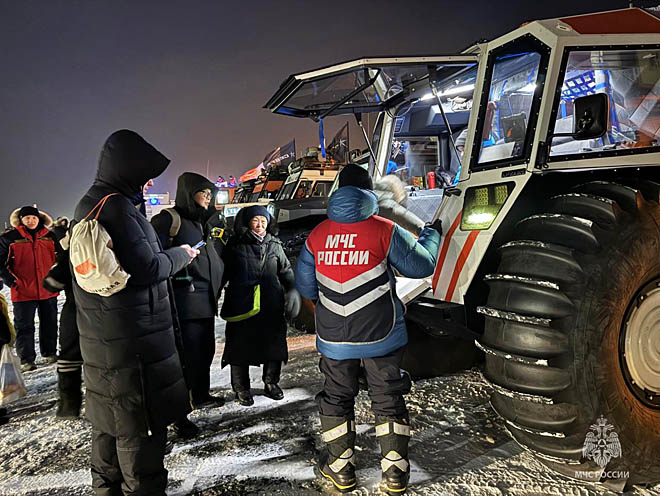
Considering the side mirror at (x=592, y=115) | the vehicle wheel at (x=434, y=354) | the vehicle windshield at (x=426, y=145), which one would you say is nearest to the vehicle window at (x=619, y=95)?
the side mirror at (x=592, y=115)

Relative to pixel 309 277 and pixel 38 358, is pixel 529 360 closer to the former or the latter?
pixel 309 277

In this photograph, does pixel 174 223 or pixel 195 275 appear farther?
pixel 195 275

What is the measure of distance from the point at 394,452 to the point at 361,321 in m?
0.77

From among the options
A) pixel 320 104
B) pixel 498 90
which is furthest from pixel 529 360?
pixel 320 104

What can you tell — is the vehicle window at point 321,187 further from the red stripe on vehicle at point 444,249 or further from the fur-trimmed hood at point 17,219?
the red stripe on vehicle at point 444,249

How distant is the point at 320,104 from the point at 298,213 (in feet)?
9.94

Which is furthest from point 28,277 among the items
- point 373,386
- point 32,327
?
point 373,386

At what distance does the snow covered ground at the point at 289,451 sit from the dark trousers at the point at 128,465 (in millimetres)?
428

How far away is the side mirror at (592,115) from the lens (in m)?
2.38

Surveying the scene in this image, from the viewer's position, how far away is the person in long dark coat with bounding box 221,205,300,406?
13.2 ft

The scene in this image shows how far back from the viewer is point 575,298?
219 centimetres

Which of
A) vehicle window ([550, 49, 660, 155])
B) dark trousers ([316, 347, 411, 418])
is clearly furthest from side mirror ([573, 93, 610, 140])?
dark trousers ([316, 347, 411, 418])

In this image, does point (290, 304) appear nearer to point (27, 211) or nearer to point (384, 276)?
point (384, 276)

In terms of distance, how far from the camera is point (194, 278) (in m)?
3.65
